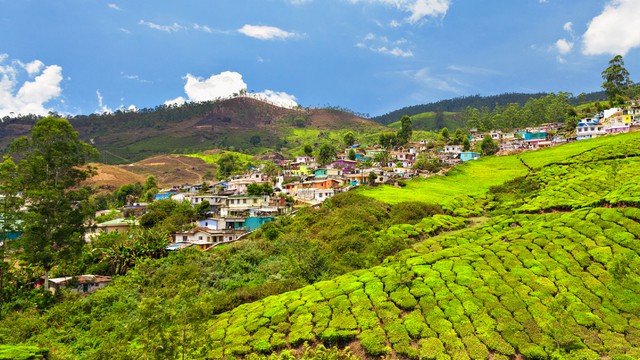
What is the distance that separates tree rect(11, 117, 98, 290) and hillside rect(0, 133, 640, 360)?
4686 millimetres

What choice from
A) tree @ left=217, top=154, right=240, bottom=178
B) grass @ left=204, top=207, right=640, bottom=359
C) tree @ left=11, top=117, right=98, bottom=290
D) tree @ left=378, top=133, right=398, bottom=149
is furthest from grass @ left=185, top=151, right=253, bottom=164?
grass @ left=204, top=207, right=640, bottom=359

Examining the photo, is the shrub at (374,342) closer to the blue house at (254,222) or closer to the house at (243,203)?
the blue house at (254,222)

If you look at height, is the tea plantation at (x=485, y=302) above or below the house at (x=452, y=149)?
below

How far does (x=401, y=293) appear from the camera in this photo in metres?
22.0

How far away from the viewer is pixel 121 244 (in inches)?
1670

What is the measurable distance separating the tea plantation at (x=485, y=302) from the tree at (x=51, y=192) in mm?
17262

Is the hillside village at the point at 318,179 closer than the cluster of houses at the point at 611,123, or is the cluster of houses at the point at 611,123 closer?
the hillside village at the point at 318,179

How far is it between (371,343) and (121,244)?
110ft

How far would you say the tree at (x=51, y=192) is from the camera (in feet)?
104

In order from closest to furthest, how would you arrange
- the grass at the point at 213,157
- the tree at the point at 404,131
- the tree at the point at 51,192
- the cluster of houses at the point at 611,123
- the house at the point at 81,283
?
the tree at the point at 51,192, the house at the point at 81,283, the cluster of houses at the point at 611,123, the tree at the point at 404,131, the grass at the point at 213,157

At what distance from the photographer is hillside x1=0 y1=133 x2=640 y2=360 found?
17.0 metres

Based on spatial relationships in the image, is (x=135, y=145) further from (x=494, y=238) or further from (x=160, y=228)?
(x=494, y=238)

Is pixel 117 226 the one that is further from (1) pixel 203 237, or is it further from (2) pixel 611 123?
(2) pixel 611 123

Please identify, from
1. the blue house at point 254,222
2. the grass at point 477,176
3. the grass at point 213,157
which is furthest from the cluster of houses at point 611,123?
the grass at point 213,157
